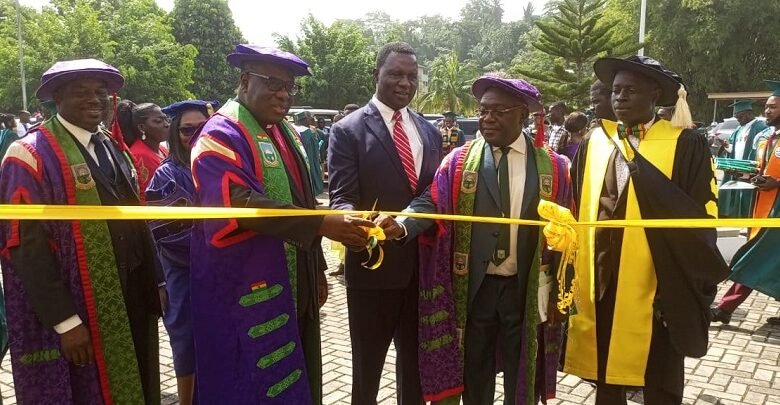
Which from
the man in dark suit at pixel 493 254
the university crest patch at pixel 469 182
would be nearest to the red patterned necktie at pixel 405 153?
the man in dark suit at pixel 493 254

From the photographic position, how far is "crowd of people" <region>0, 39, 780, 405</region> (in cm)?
Answer: 266

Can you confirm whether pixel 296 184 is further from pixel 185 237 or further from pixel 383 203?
pixel 185 237

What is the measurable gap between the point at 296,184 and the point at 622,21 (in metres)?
35.6

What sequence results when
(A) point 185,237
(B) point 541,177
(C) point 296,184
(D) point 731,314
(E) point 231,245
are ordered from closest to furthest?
(E) point 231,245 < (C) point 296,184 < (B) point 541,177 < (A) point 185,237 < (D) point 731,314

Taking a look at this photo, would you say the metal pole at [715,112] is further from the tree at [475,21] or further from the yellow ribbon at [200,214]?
the tree at [475,21]

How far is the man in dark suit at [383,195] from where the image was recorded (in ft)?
10.7

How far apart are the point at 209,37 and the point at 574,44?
24.6 m

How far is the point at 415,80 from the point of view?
3430 millimetres

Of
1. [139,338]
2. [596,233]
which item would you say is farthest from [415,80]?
[139,338]

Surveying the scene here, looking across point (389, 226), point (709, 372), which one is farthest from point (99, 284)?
point (709, 372)

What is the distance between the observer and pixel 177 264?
145 inches

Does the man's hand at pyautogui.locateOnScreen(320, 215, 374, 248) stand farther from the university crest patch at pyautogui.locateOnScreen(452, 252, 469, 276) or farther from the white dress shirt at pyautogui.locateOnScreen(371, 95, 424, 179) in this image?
the white dress shirt at pyautogui.locateOnScreen(371, 95, 424, 179)

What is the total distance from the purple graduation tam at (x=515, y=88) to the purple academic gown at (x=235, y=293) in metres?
1.25

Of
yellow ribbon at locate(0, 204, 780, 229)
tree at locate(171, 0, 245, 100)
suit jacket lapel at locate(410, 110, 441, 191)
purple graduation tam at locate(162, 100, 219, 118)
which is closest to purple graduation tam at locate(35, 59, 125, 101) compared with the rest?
yellow ribbon at locate(0, 204, 780, 229)
